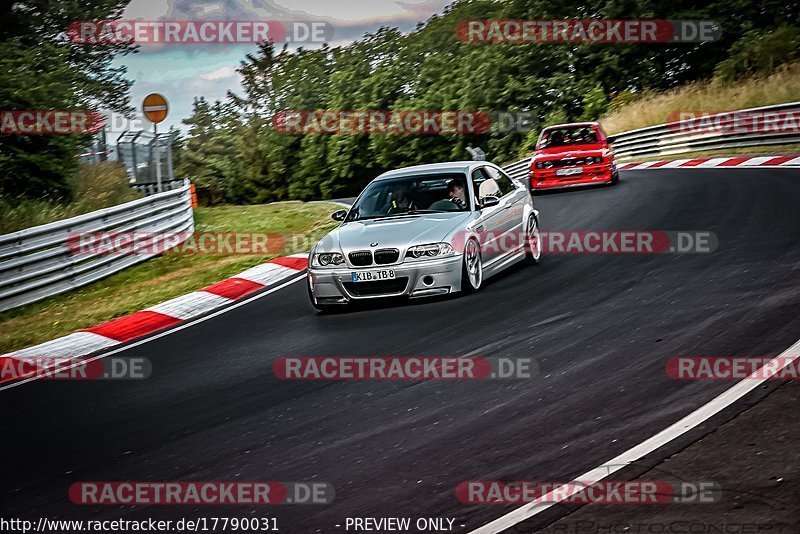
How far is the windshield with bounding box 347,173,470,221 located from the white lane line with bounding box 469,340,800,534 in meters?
5.36

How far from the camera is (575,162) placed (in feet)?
72.1

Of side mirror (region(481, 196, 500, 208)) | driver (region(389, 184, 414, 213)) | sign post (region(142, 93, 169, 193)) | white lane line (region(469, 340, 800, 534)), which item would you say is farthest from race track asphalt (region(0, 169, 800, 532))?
sign post (region(142, 93, 169, 193))

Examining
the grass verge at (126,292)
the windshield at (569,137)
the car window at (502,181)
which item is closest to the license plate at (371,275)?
the car window at (502,181)

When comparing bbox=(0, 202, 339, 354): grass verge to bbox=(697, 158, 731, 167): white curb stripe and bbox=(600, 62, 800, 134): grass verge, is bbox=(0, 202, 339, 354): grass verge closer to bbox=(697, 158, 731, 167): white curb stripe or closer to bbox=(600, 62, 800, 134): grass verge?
bbox=(697, 158, 731, 167): white curb stripe

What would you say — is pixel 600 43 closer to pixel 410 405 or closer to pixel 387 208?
pixel 387 208

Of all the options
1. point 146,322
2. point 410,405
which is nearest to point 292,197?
point 146,322

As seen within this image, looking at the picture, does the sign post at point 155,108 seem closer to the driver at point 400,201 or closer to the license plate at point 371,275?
the driver at point 400,201

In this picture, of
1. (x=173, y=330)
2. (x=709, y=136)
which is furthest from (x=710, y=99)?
(x=173, y=330)

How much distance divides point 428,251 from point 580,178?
11917mm

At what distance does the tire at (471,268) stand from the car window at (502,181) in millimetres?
1466

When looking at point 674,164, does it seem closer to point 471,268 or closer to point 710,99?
point 710,99

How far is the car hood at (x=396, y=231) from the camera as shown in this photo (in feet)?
35.4

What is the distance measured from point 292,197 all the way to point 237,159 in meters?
8.60

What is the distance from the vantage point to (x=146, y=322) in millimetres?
12305
